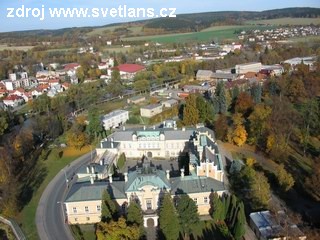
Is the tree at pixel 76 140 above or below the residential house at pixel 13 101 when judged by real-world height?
above

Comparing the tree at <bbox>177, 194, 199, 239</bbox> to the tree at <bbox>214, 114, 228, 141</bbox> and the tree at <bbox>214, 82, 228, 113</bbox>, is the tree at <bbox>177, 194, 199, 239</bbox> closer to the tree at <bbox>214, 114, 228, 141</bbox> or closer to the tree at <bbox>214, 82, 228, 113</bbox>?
the tree at <bbox>214, 114, 228, 141</bbox>

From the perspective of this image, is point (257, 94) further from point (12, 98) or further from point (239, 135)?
point (12, 98)

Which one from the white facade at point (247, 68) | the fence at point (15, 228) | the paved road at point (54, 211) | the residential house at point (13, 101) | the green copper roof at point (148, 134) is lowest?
the fence at point (15, 228)

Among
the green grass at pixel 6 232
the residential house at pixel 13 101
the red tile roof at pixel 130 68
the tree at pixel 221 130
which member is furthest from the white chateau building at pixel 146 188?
the red tile roof at pixel 130 68

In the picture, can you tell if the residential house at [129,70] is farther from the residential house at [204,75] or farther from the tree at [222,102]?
the tree at [222,102]

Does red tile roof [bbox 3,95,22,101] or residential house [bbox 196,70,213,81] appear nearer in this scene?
red tile roof [bbox 3,95,22,101]

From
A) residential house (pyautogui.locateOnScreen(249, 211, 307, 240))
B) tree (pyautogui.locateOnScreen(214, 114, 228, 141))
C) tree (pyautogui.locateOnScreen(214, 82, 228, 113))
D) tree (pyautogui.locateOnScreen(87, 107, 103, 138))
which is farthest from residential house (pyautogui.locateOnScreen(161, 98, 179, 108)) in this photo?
residential house (pyautogui.locateOnScreen(249, 211, 307, 240))
